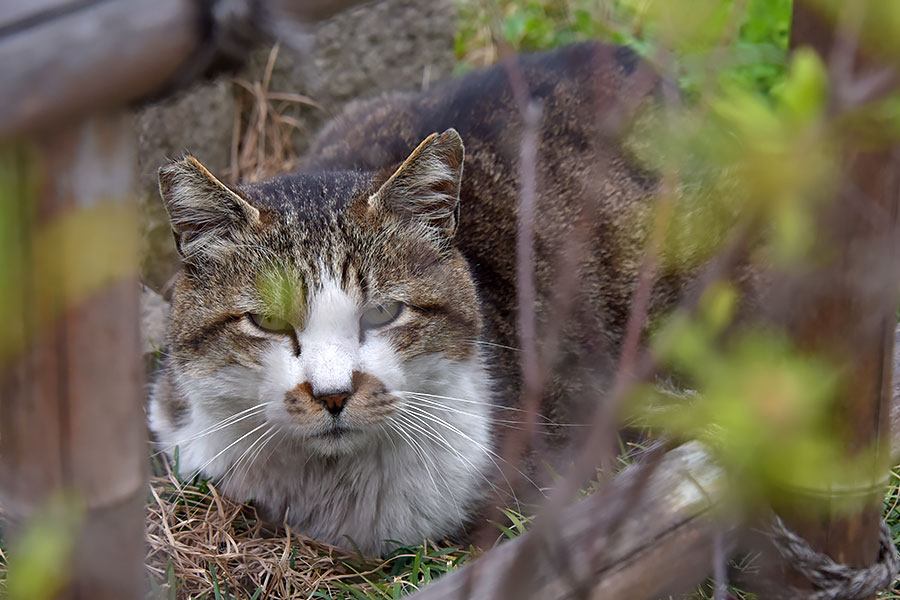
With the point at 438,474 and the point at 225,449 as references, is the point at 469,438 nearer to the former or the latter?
the point at 438,474

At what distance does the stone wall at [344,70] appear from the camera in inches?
173

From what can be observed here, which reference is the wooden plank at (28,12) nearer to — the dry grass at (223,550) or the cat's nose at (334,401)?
the cat's nose at (334,401)

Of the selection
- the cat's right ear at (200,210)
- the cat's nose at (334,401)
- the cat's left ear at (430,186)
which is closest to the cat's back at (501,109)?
the cat's left ear at (430,186)

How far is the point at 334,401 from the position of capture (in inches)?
87.8

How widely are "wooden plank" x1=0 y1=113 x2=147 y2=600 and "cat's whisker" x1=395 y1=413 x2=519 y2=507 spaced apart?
119cm

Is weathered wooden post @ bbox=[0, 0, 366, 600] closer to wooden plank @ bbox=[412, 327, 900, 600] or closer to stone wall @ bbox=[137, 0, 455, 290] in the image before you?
wooden plank @ bbox=[412, 327, 900, 600]

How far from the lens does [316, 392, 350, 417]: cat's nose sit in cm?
222

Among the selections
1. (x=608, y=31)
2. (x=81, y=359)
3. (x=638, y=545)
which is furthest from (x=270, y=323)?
(x=608, y=31)

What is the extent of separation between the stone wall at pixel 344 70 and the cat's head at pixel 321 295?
5.94ft

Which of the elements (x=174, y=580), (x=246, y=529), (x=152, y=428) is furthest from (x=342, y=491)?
(x=152, y=428)

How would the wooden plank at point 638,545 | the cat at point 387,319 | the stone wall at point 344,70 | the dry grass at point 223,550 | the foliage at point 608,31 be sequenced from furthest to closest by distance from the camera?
the stone wall at point 344,70, the foliage at point 608,31, the dry grass at point 223,550, the cat at point 387,319, the wooden plank at point 638,545

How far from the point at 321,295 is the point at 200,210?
0.45 meters

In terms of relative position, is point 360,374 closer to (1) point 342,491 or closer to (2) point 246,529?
(1) point 342,491

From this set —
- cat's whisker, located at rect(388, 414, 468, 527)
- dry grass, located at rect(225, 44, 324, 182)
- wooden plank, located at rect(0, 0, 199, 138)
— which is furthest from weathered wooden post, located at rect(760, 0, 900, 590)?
dry grass, located at rect(225, 44, 324, 182)
